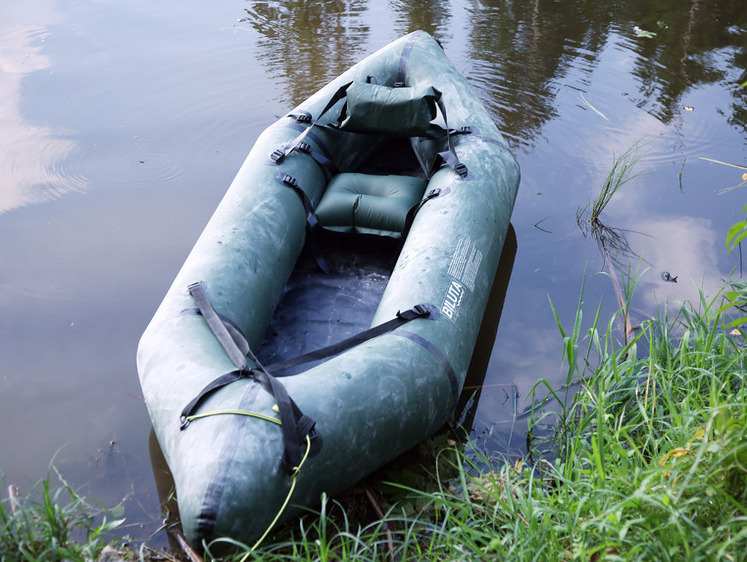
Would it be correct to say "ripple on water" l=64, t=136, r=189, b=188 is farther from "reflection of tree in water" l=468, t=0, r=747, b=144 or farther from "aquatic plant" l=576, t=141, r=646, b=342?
"aquatic plant" l=576, t=141, r=646, b=342

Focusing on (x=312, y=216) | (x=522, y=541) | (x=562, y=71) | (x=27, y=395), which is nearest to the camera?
(x=522, y=541)

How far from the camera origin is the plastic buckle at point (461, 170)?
10.5 feet

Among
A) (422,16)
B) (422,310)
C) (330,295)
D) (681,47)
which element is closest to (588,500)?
(422,310)

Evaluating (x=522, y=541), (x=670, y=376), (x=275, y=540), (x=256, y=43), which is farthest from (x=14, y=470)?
(x=256, y=43)

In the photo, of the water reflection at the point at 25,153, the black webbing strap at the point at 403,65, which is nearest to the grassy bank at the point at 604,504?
the black webbing strap at the point at 403,65

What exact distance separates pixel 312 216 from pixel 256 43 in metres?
3.54

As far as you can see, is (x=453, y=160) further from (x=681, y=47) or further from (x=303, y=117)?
(x=681, y=47)

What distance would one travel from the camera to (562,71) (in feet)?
18.8

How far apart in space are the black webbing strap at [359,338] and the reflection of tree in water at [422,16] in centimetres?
441

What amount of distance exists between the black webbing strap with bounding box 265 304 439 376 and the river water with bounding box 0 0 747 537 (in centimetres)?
71

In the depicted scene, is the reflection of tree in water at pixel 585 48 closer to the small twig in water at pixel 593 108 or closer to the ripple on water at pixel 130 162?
the small twig in water at pixel 593 108

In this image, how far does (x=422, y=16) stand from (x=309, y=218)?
13.9ft

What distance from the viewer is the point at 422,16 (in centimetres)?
662

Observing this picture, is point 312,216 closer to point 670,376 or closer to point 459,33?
point 670,376
